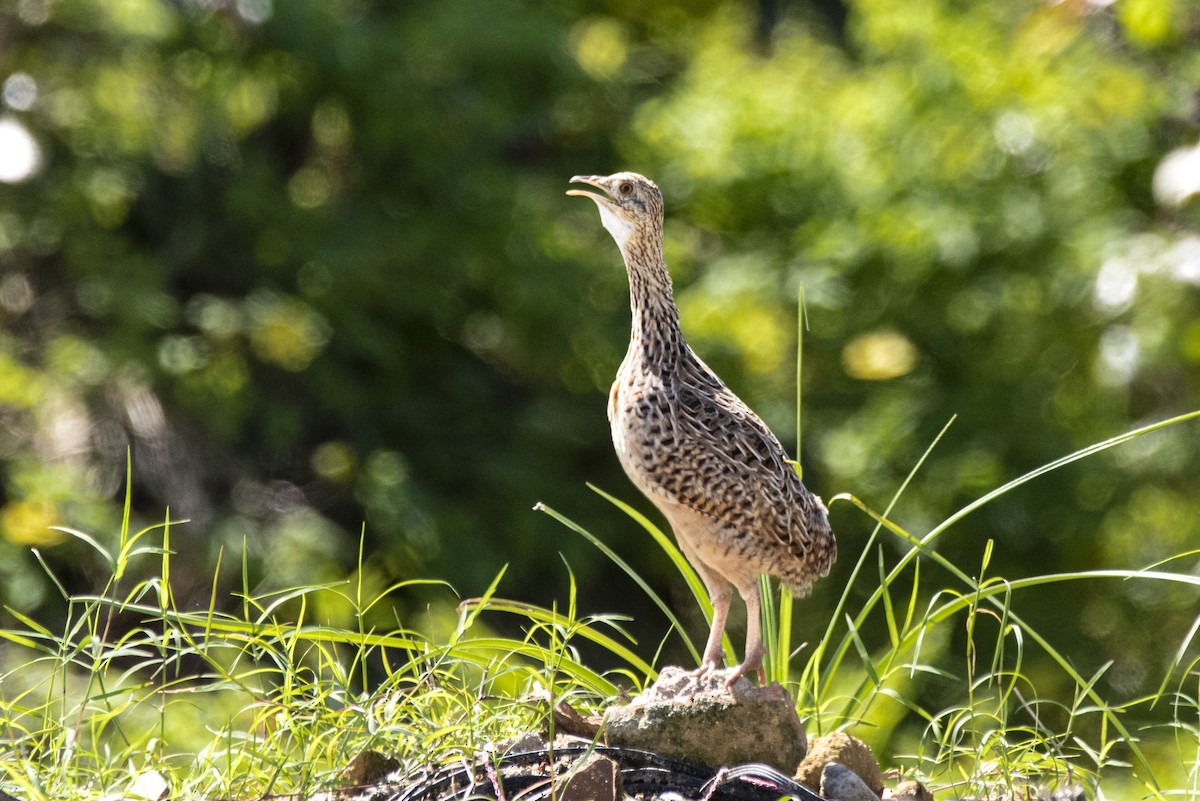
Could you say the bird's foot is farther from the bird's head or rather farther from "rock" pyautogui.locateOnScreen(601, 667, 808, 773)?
the bird's head

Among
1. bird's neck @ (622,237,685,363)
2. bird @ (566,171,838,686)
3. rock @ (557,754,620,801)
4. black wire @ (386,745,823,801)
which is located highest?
bird's neck @ (622,237,685,363)

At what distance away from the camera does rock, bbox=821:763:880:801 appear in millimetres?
3199

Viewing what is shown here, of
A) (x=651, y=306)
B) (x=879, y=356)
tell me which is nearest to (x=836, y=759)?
(x=651, y=306)

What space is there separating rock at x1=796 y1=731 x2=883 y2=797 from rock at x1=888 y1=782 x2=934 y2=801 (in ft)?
0.21

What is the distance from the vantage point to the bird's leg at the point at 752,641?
11.3 ft

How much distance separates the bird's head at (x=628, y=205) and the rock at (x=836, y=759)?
141 centimetres

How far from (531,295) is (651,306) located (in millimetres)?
4050

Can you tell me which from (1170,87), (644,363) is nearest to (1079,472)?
(1170,87)

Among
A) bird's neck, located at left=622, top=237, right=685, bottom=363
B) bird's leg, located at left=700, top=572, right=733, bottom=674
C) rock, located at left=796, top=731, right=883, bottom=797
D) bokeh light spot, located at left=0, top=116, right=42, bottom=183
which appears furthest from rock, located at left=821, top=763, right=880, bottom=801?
bokeh light spot, located at left=0, top=116, right=42, bottom=183

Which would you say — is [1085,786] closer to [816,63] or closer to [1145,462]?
[1145,462]

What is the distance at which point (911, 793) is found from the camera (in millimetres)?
3475

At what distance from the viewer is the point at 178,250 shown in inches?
320

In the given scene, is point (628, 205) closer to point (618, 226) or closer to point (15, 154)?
point (618, 226)

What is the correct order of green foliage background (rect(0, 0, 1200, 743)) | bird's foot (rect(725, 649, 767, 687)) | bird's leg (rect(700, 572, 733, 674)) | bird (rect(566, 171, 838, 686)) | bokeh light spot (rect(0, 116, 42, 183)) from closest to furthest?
bird's foot (rect(725, 649, 767, 687)), bird's leg (rect(700, 572, 733, 674)), bird (rect(566, 171, 838, 686)), bokeh light spot (rect(0, 116, 42, 183)), green foliage background (rect(0, 0, 1200, 743))
